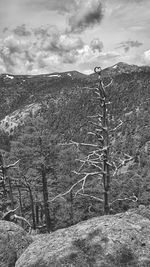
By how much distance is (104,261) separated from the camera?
16.6ft

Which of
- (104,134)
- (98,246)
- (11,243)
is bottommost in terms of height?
(11,243)

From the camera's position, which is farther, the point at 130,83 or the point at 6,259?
the point at 130,83

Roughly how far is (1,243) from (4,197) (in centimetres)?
1149

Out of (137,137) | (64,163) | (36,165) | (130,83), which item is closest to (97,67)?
(36,165)

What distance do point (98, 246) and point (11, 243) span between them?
352 centimetres

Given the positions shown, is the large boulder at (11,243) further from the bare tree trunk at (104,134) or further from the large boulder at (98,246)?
the bare tree trunk at (104,134)

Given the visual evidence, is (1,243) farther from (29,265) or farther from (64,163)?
(64,163)

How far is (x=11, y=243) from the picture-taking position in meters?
7.68

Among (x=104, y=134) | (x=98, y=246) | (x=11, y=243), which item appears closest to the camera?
(x=98, y=246)

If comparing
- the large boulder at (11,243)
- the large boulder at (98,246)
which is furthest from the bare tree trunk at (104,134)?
the large boulder at (98,246)

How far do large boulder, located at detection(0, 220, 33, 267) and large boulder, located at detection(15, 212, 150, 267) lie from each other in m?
1.63

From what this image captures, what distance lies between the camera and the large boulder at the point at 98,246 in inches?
200

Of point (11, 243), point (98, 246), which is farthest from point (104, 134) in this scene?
point (98, 246)

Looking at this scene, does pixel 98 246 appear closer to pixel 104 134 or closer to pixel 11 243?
pixel 11 243
